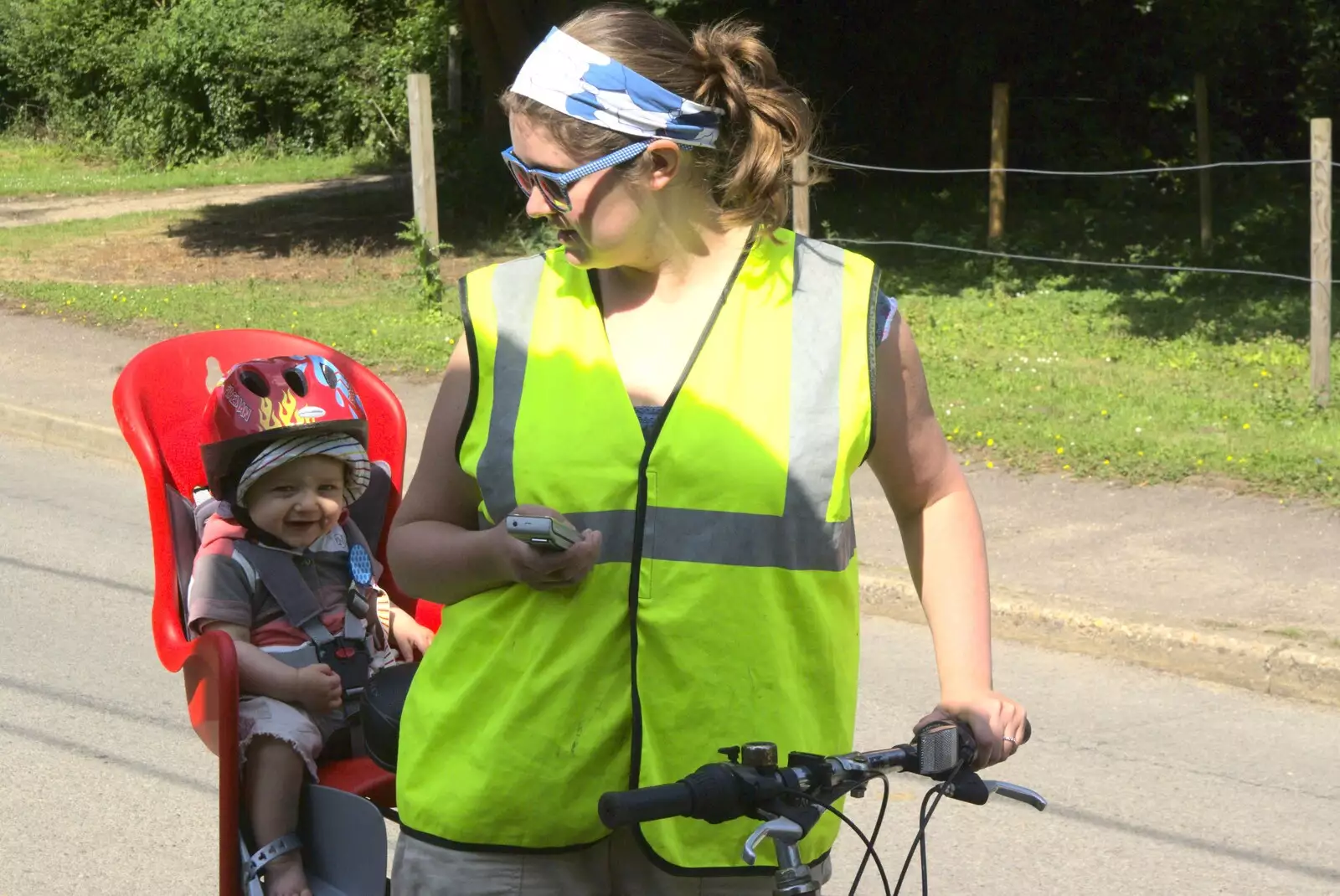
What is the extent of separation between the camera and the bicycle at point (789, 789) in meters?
1.76

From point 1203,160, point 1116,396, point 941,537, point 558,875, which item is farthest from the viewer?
point 1203,160

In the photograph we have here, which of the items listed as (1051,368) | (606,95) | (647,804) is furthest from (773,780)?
(1051,368)

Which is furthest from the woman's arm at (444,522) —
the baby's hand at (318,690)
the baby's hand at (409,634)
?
the baby's hand at (409,634)

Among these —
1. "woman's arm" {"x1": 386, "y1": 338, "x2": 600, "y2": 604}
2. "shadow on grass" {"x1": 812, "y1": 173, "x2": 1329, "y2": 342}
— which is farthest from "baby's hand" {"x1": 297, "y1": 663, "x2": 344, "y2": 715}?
"shadow on grass" {"x1": 812, "y1": 173, "x2": 1329, "y2": 342}

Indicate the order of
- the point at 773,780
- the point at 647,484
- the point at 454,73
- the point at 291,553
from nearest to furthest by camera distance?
the point at 773,780, the point at 647,484, the point at 291,553, the point at 454,73

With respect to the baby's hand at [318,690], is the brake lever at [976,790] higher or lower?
higher

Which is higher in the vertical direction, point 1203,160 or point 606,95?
point 606,95

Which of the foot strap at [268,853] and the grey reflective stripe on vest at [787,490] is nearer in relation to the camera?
the grey reflective stripe on vest at [787,490]

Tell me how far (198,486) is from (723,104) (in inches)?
72.8

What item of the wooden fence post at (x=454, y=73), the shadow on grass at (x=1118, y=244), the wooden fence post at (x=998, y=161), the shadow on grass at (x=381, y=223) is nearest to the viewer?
the shadow on grass at (x=1118, y=244)

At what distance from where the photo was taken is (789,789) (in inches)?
73.0

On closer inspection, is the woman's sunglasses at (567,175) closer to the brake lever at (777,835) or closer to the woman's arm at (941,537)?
the woman's arm at (941,537)

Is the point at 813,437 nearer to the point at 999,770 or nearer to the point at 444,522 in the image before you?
the point at 444,522

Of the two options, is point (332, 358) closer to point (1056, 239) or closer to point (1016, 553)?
point (1016, 553)
